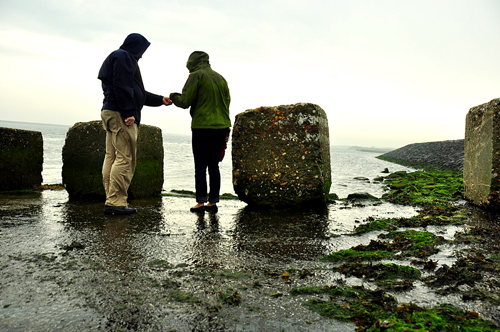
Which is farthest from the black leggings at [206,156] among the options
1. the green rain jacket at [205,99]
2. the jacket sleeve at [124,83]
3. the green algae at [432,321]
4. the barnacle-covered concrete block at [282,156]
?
the green algae at [432,321]

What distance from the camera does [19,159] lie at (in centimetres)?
672

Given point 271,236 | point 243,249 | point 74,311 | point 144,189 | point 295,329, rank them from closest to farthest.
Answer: point 295,329
point 74,311
point 243,249
point 271,236
point 144,189

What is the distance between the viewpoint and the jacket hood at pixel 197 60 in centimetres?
522

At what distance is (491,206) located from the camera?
4895mm

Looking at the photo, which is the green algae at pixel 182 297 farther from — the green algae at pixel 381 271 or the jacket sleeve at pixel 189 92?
the jacket sleeve at pixel 189 92

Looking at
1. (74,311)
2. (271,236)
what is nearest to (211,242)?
(271,236)

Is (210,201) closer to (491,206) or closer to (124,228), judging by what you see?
(124,228)

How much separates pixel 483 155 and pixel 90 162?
253 inches

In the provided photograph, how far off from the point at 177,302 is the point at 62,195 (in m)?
5.45

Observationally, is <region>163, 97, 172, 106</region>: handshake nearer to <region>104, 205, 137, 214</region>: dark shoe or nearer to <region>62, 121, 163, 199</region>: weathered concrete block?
<region>62, 121, 163, 199</region>: weathered concrete block

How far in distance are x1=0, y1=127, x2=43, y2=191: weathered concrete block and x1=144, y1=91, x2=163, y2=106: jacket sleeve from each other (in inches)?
123

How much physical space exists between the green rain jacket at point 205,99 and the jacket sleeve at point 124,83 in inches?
30.4

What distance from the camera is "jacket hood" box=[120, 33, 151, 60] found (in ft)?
15.8

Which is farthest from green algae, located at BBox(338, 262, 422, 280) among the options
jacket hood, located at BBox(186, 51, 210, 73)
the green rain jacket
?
jacket hood, located at BBox(186, 51, 210, 73)
